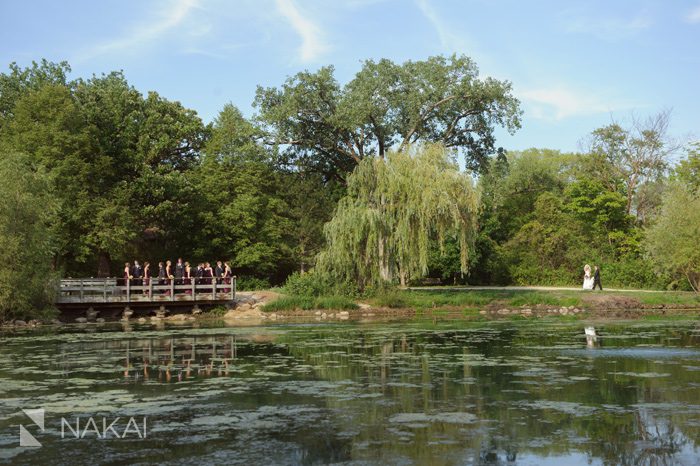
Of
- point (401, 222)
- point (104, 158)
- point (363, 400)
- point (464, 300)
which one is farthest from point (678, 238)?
point (363, 400)

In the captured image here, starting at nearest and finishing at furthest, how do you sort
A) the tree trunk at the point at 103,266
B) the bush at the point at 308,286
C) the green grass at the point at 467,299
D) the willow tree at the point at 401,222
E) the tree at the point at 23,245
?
the tree at the point at 23,245
the willow tree at the point at 401,222
the green grass at the point at 467,299
the bush at the point at 308,286
the tree trunk at the point at 103,266

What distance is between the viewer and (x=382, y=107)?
42.7 m

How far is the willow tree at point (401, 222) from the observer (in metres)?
32.5

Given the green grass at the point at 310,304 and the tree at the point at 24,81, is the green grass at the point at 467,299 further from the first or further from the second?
the tree at the point at 24,81

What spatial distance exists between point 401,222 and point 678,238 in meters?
15.5

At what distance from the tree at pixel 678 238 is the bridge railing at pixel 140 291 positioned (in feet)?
73.6

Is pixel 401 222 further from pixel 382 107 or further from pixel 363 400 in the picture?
pixel 363 400

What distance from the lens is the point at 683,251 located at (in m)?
36.4

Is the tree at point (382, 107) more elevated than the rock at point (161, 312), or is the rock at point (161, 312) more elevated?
the tree at point (382, 107)

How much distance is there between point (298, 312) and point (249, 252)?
31.8ft

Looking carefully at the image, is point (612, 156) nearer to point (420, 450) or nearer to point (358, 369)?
point (358, 369)

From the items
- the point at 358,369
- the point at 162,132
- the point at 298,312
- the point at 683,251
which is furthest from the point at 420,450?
the point at 162,132

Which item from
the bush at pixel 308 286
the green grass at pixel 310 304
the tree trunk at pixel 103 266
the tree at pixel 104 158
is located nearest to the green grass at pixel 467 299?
the green grass at pixel 310 304

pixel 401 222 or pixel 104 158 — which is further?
pixel 104 158
